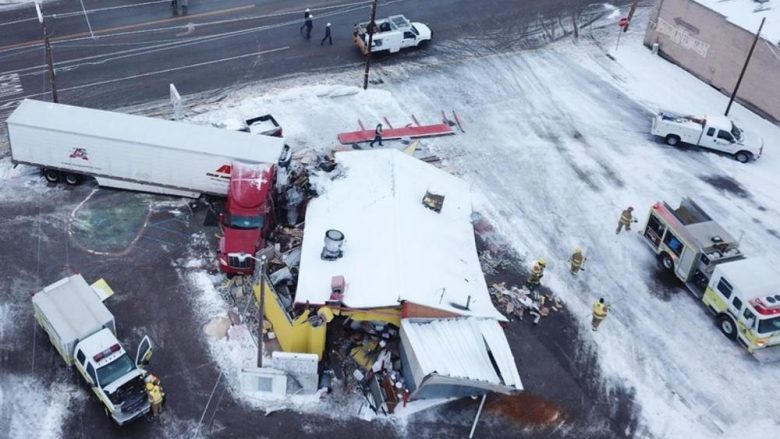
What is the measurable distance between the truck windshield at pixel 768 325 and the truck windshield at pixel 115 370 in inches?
912

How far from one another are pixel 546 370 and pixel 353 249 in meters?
8.69

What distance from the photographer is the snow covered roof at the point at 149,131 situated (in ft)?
107

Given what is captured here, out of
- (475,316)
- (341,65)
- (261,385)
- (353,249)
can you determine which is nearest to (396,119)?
(341,65)

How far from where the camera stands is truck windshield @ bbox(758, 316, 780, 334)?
2931 cm

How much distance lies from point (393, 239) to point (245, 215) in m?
6.33

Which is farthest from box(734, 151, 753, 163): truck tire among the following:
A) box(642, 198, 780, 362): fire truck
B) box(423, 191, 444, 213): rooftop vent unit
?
box(423, 191, 444, 213): rooftop vent unit

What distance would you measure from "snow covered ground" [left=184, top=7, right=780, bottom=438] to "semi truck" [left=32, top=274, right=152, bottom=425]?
14322 mm

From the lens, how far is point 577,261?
32.6 metres

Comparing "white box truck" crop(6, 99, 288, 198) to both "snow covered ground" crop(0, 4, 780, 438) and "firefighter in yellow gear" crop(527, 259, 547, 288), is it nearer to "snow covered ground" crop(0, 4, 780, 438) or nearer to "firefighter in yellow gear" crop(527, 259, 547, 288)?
"snow covered ground" crop(0, 4, 780, 438)

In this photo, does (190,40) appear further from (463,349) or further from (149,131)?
(463,349)

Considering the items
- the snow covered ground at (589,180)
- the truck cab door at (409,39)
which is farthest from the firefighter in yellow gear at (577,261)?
the truck cab door at (409,39)

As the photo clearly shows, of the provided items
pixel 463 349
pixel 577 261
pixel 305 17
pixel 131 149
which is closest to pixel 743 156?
pixel 577 261

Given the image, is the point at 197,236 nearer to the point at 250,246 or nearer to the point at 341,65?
the point at 250,246

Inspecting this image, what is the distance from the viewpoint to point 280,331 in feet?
92.8
